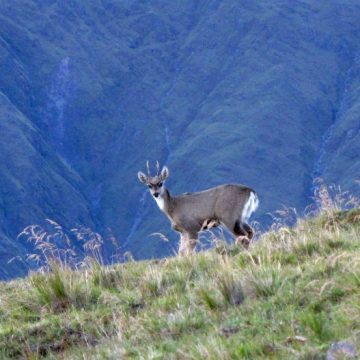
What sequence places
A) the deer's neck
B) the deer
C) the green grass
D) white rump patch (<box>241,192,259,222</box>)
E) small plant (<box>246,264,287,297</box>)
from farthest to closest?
the deer's neck < white rump patch (<box>241,192,259,222</box>) < the deer < small plant (<box>246,264,287,297</box>) < the green grass

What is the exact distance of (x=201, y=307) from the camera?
9789 millimetres

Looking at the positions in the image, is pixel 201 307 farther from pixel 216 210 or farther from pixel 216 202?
pixel 216 202

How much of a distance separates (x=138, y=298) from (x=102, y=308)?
443mm

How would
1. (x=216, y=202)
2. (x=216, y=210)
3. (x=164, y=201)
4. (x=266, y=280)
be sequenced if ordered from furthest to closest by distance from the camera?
(x=164, y=201), (x=216, y=202), (x=216, y=210), (x=266, y=280)

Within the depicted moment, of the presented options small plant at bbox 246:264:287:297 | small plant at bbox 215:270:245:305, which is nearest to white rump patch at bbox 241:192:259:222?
small plant at bbox 246:264:287:297

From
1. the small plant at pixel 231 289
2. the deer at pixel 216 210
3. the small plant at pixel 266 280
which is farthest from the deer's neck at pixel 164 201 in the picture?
the small plant at pixel 231 289

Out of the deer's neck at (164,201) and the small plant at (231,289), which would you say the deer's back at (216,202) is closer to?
the deer's neck at (164,201)

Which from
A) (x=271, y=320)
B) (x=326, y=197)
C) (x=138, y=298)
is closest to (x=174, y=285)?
(x=138, y=298)

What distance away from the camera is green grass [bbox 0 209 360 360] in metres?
8.05

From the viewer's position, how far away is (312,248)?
11.7 metres

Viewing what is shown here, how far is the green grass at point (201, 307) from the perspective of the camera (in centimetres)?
805

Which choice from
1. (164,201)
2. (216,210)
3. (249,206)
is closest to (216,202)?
(216,210)

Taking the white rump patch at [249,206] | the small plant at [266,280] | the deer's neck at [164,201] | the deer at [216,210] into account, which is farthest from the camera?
the deer's neck at [164,201]

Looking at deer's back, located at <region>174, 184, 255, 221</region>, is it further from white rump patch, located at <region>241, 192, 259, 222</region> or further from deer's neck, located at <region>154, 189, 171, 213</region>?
deer's neck, located at <region>154, 189, 171, 213</region>
